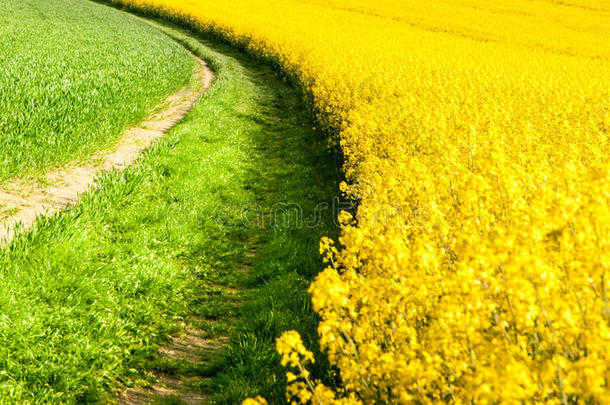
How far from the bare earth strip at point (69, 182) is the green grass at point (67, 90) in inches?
10.4

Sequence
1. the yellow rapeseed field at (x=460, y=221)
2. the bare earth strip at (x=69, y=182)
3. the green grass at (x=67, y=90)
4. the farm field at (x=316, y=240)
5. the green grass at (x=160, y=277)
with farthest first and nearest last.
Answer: the green grass at (x=67, y=90), the bare earth strip at (x=69, y=182), the green grass at (x=160, y=277), the farm field at (x=316, y=240), the yellow rapeseed field at (x=460, y=221)

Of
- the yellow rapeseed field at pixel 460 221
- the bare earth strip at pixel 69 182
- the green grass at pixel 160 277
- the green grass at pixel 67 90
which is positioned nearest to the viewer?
the yellow rapeseed field at pixel 460 221

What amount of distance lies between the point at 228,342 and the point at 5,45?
A: 13.8m

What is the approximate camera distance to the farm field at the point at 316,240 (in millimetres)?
2252

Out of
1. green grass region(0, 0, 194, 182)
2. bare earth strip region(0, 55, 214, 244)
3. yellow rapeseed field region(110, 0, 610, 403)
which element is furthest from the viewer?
green grass region(0, 0, 194, 182)

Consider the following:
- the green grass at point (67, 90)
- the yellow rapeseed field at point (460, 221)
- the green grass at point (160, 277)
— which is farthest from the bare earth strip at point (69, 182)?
the yellow rapeseed field at point (460, 221)

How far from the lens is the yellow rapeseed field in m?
2.06

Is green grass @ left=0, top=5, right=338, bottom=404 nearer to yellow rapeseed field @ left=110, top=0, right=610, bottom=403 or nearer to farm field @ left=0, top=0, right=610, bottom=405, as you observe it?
farm field @ left=0, top=0, right=610, bottom=405

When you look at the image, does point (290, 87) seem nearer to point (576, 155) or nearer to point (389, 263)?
point (576, 155)

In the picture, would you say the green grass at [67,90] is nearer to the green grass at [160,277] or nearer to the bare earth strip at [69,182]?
the bare earth strip at [69,182]

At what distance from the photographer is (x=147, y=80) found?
14.3m

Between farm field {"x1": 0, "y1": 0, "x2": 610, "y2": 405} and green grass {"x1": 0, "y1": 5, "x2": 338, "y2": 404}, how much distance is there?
0.03m

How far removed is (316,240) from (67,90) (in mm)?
7194

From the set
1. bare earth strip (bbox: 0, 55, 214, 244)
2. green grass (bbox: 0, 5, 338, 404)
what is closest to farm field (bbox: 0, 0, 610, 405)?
green grass (bbox: 0, 5, 338, 404)
